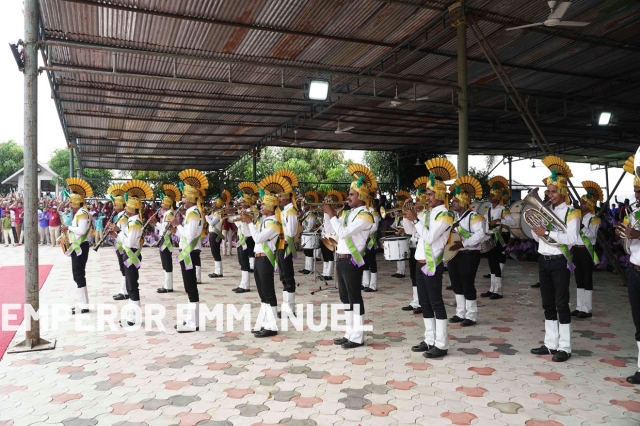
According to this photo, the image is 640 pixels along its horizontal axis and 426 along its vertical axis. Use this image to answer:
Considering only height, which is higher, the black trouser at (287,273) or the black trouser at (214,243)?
the black trouser at (214,243)

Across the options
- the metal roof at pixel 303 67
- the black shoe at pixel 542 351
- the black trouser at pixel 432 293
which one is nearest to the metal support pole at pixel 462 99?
→ the metal roof at pixel 303 67

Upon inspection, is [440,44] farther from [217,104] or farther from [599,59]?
[217,104]

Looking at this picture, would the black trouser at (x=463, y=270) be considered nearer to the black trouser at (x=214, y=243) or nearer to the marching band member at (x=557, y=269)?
the marching band member at (x=557, y=269)

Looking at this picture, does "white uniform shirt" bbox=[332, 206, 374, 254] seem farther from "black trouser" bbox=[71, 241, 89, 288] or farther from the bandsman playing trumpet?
"black trouser" bbox=[71, 241, 89, 288]

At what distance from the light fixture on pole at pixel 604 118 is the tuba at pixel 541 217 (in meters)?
7.57

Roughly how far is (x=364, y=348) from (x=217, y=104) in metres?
9.05

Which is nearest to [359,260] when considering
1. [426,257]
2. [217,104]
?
[426,257]

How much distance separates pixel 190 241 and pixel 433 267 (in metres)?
3.13

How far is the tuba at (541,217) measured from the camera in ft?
16.5

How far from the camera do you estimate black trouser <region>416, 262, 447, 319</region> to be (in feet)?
16.7

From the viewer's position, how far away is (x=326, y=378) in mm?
4512

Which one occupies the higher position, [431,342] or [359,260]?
[359,260]

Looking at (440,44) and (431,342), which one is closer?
(431,342)

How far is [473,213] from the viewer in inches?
265
